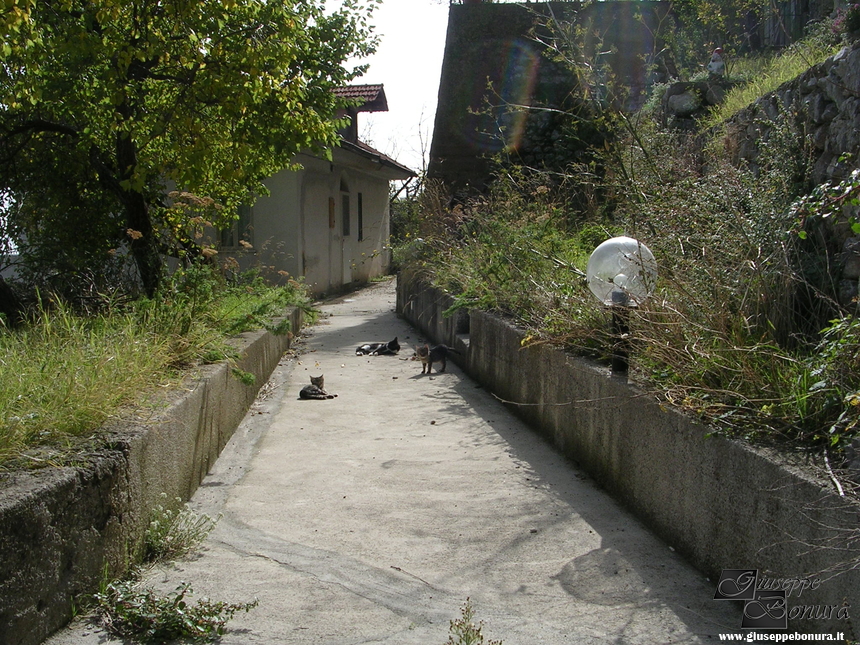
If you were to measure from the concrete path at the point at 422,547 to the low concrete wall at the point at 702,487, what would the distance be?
0.18m

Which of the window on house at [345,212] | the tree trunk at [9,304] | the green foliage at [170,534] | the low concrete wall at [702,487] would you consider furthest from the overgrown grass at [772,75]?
the window on house at [345,212]

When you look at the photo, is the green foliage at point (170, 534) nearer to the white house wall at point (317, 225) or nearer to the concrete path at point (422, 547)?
the concrete path at point (422, 547)

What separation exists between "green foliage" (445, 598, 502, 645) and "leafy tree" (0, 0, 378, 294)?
13.5 ft

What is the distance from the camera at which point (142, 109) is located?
346 inches

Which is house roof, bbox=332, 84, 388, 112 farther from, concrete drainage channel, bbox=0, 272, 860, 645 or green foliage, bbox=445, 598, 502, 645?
green foliage, bbox=445, 598, 502, 645

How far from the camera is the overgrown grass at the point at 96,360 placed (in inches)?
139

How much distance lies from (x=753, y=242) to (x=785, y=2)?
10374 millimetres

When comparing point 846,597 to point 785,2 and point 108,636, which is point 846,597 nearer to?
point 108,636

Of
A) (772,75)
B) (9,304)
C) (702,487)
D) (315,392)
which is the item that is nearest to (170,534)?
(702,487)

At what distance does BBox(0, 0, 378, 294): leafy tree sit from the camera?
6.77 metres

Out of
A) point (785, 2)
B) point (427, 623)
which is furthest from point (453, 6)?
point (427, 623)

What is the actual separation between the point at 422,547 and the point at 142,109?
255 inches

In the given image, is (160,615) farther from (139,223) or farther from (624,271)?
(139,223)

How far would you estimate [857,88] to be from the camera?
5754 mm
